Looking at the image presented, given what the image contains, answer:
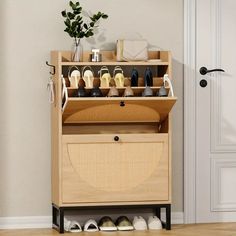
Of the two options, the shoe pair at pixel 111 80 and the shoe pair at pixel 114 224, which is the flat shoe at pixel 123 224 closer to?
the shoe pair at pixel 114 224

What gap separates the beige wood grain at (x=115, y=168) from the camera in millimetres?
6066

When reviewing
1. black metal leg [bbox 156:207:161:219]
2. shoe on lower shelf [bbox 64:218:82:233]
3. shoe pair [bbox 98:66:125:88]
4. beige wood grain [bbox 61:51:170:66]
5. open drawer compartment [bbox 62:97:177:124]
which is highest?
beige wood grain [bbox 61:51:170:66]

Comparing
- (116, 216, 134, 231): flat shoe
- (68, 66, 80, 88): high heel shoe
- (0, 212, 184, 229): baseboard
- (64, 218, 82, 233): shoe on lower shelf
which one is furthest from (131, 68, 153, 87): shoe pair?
(0, 212, 184, 229): baseboard

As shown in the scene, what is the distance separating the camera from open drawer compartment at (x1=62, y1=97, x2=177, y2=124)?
5938mm

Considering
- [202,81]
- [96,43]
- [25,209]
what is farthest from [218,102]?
[25,209]

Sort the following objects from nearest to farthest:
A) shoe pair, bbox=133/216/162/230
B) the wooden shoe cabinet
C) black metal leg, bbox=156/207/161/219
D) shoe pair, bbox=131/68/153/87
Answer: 1. the wooden shoe cabinet
2. shoe pair, bbox=131/68/153/87
3. shoe pair, bbox=133/216/162/230
4. black metal leg, bbox=156/207/161/219

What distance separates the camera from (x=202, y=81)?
6543mm

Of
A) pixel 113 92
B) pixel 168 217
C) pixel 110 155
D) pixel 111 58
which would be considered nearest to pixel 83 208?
pixel 110 155

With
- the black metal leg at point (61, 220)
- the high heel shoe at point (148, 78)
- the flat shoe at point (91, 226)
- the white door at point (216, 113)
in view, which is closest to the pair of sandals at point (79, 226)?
the flat shoe at point (91, 226)

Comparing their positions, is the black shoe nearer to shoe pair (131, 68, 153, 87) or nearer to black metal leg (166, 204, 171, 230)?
shoe pair (131, 68, 153, 87)

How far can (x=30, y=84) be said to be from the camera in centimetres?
632

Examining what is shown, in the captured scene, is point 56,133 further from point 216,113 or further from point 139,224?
point 216,113

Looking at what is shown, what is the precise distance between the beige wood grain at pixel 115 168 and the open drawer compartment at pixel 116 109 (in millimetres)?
146

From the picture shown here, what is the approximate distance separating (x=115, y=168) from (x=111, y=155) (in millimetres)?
99
